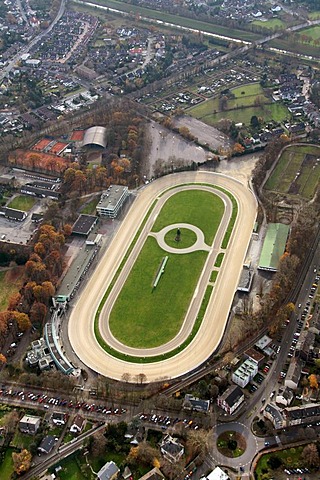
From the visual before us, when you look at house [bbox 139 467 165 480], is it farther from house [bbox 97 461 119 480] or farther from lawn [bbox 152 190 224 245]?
lawn [bbox 152 190 224 245]

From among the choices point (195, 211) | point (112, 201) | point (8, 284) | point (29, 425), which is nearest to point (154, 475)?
point (29, 425)

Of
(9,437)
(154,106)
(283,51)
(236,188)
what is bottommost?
(9,437)

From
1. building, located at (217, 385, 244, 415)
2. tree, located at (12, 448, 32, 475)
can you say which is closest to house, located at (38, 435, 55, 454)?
tree, located at (12, 448, 32, 475)

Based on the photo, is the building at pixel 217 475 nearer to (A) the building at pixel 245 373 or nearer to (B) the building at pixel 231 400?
(B) the building at pixel 231 400

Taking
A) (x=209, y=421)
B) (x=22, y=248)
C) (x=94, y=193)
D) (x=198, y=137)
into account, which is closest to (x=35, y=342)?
(x=22, y=248)

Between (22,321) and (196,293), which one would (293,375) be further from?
(22,321)

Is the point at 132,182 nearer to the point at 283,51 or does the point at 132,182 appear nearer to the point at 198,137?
the point at 198,137

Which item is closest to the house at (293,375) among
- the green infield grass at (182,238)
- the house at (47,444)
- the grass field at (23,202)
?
the green infield grass at (182,238)
